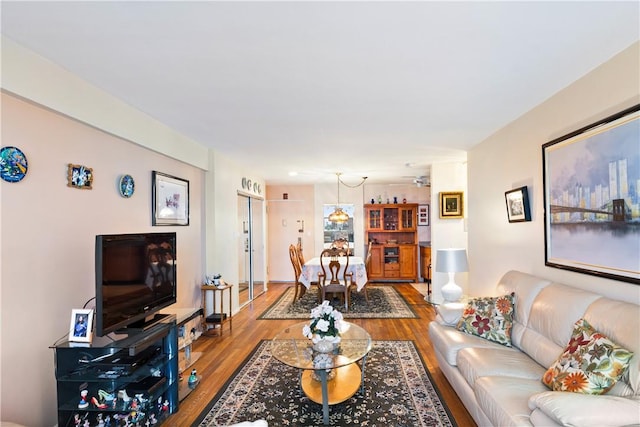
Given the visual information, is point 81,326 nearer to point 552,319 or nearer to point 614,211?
point 552,319

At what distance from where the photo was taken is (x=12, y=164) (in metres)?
1.86

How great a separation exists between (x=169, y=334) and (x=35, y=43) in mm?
2053

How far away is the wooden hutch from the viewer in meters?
7.66

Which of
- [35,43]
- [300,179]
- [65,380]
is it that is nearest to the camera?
[35,43]

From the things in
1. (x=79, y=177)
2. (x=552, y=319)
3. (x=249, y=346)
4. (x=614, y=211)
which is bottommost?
(x=249, y=346)

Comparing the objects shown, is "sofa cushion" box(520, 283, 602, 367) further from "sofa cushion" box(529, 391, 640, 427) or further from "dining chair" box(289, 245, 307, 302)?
"dining chair" box(289, 245, 307, 302)

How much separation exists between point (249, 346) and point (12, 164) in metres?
2.81

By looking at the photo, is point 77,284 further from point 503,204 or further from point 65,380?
point 503,204

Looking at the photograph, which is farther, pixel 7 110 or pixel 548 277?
pixel 548 277

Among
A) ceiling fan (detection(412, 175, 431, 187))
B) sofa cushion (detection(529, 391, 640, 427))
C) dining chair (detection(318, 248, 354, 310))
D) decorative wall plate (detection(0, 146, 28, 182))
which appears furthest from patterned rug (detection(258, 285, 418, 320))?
decorative wall plate (detection(0, 146, 28, 182))

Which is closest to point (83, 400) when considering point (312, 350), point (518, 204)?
point (312, 350)

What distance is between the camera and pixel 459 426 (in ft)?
7.29

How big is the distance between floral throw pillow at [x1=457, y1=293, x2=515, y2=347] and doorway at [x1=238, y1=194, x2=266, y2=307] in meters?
3.93

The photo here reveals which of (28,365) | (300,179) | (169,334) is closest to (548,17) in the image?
(169,334)
